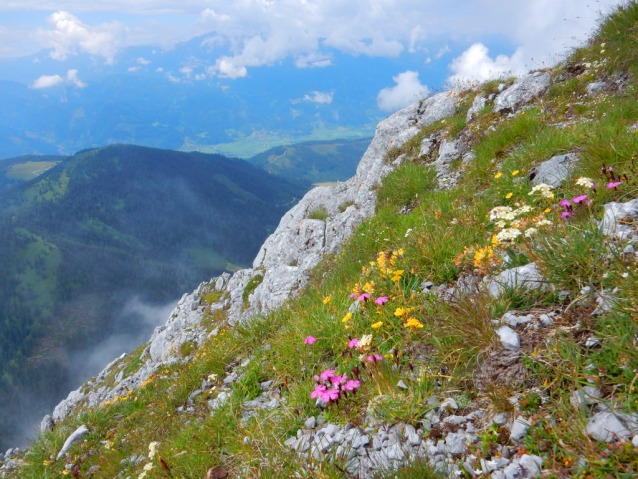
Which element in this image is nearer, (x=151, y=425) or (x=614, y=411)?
(x=614, y=411)

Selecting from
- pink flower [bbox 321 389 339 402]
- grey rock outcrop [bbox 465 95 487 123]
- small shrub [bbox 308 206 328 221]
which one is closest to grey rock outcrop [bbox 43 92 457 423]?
small shrub [bbox 308 206 328 221]

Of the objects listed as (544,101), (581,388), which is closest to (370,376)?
(581,388)

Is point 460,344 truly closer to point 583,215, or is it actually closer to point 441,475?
point 441,475

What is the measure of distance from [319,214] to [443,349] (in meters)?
21.6

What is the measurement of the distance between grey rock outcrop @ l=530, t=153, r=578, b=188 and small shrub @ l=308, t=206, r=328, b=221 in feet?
59.5

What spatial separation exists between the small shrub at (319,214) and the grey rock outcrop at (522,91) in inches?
512

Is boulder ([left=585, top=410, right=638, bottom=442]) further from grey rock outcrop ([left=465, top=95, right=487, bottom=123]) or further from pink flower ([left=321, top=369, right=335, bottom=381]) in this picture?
grey rock outcrop ([left=465, top=95, right=487, bottom=123])

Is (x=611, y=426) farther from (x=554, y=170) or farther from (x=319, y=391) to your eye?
(x=554, y=170)

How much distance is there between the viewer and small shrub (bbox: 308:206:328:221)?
81.4 ft

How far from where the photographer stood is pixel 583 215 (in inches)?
169

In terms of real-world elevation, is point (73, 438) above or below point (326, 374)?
below

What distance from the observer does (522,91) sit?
1408 centimetres

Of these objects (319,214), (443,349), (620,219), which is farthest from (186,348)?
(620,219)

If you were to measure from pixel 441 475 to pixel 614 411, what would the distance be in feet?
4.08
